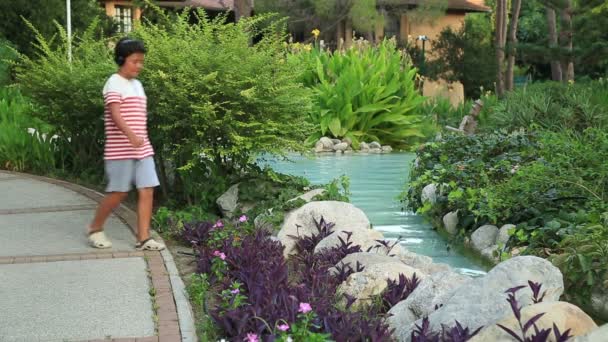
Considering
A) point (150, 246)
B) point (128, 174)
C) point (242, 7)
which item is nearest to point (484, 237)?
point (150, 246)

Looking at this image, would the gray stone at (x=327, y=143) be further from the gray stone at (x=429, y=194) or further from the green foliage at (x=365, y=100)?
the gray stone at (x=429, y=194)

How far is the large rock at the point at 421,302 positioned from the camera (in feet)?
15.8

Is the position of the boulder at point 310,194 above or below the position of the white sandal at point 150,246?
above

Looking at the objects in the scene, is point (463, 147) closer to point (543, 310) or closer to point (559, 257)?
point (559, 257)

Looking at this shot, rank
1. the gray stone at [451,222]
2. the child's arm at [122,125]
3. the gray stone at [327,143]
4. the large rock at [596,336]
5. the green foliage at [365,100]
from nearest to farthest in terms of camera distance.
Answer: the large rock at [596,336]
the child's arm at [122,125]
the gray stone at [451,222]
the gray stone at [327,143]
the green foliage at [365,100]

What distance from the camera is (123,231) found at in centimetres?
744

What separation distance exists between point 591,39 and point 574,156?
434 inches

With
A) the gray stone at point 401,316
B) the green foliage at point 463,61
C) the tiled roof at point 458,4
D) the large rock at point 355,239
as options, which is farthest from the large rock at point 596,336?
the tiled roof at point 458,4

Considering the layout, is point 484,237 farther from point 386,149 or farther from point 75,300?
point 386,149

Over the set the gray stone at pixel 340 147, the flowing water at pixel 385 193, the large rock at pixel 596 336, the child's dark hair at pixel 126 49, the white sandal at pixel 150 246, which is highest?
the child's dark hair at pixel 126 49

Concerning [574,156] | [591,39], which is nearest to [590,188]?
[574,156]

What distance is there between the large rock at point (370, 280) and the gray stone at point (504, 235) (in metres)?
1.98

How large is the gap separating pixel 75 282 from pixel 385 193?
6.23 metres

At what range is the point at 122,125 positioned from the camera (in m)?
6.66
